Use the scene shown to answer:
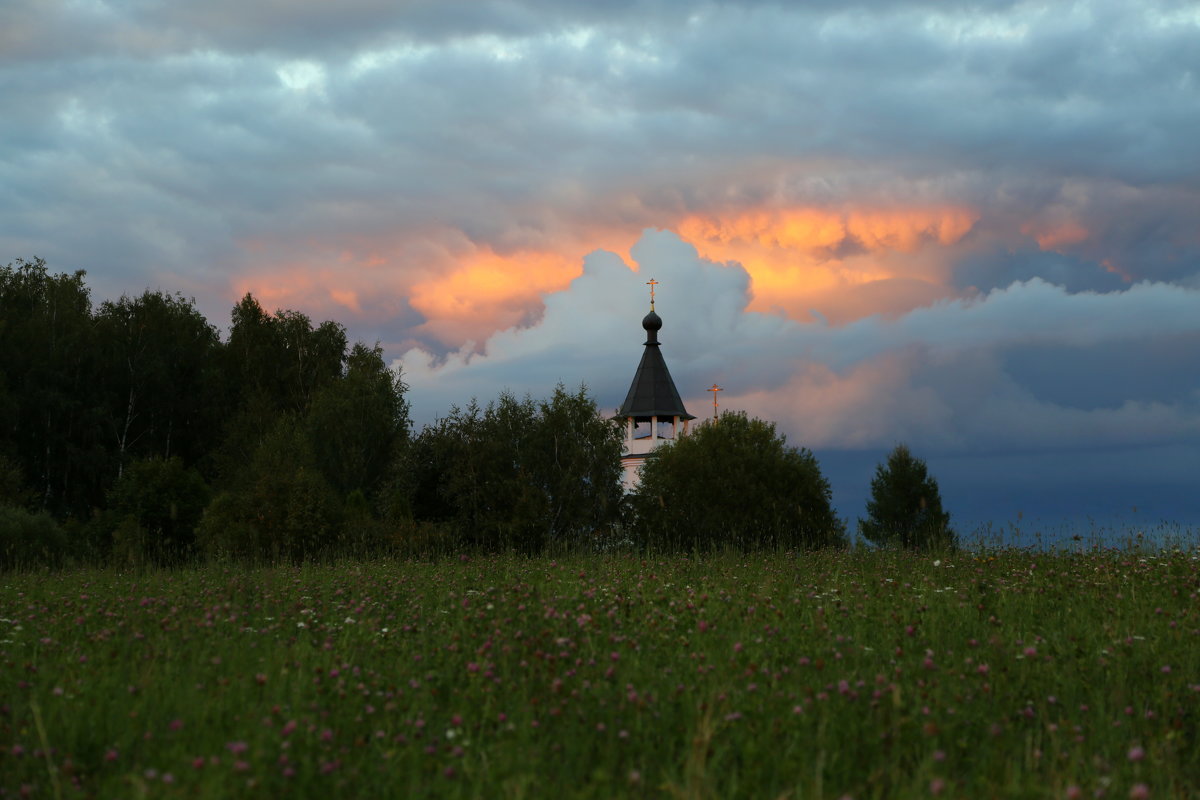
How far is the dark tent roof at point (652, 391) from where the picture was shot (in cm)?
5534

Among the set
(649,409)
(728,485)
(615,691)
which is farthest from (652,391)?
(615,691)

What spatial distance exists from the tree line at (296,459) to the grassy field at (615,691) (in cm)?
1696

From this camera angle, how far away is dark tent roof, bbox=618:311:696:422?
182 ft

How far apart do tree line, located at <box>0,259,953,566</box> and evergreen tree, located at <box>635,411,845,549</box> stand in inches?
3.2

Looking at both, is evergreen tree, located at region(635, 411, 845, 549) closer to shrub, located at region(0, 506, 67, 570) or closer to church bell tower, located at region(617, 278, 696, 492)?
church bell tower, located at region(617, 278, 696, 492)

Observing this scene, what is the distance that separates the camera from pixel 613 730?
5793 mm

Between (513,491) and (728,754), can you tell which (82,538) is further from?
(728,754)

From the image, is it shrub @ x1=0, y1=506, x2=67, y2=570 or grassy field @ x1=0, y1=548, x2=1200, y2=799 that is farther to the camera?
shrub @ x1=0, y1=506, x2=67, y2=570

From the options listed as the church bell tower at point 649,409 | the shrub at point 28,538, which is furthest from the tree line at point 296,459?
the church bell tower at point 649,409

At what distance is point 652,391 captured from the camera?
5603cm

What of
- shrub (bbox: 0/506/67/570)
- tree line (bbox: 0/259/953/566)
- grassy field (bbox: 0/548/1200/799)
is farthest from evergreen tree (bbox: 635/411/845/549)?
grassy field (bbox: 0/548/1200/799)

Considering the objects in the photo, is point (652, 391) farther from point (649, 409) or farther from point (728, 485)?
point (728, 485)

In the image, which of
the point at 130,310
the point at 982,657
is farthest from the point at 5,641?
the point at 130,310

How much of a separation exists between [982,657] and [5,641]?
328 inches
